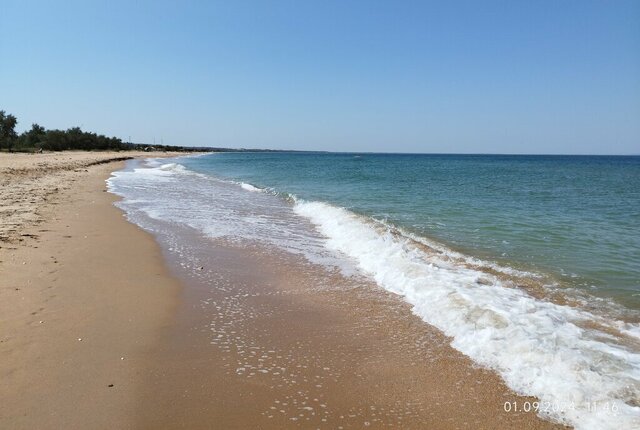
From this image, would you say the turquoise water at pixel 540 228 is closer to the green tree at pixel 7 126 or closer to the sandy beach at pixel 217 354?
the sandy beach at pixel 217 354

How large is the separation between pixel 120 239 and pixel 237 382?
713cm

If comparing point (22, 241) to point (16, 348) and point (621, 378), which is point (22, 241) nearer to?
point (16, 348)

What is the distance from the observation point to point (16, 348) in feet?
14.5

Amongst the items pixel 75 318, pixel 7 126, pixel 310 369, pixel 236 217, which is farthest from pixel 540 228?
pixel 7 126

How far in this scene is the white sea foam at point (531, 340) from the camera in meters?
3.74

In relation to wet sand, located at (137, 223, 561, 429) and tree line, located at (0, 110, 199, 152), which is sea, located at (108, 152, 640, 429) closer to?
wet sand, located at (137, 223, 561, 429)

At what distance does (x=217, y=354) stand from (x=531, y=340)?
368 centimetres

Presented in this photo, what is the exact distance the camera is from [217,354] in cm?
454

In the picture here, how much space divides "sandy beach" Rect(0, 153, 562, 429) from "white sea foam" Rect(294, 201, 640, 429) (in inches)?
11.1

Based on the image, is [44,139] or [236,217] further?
[44,139]

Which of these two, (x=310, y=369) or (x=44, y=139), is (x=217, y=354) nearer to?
(x=310, y=369)

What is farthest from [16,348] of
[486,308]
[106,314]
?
[486,308]

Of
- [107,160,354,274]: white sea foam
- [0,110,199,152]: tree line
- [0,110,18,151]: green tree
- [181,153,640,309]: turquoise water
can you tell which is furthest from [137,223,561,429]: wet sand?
[0,110,18,151]: green tree

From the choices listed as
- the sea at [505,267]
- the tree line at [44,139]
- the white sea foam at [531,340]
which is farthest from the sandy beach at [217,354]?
the tree line at [44,139]
